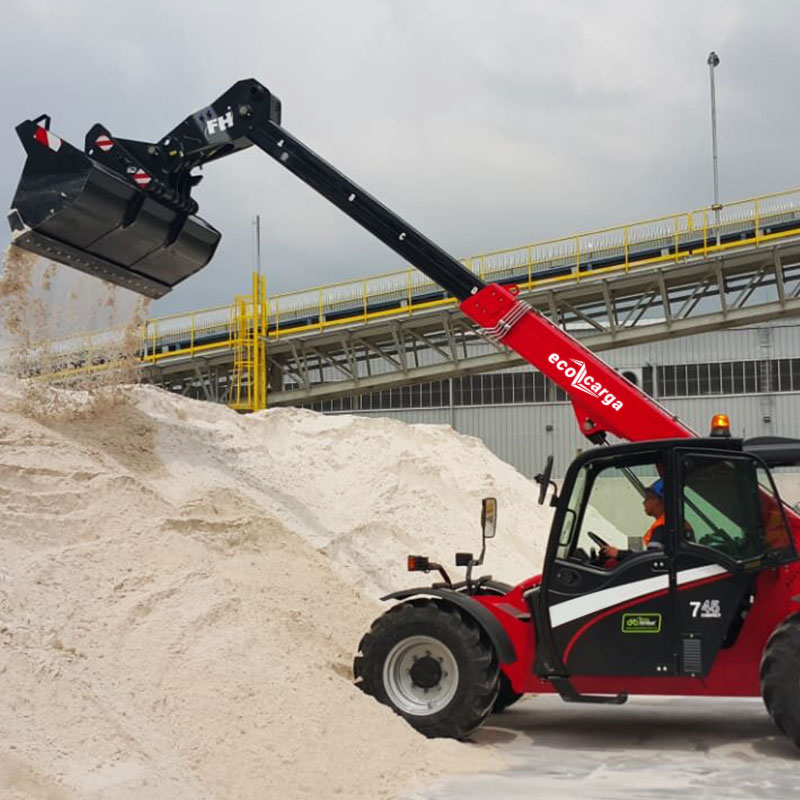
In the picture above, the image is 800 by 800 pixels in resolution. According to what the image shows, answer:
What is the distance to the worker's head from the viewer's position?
26.2ft

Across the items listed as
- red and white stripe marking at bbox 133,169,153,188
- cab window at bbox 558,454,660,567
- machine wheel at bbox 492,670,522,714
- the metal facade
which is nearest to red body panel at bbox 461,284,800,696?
cab window at bbox 558,454,660,567

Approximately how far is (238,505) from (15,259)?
352 centimetres

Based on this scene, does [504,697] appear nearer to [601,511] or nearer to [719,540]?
[601,511]

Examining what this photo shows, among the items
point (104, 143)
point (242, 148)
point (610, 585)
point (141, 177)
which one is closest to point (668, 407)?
point (242, 148)

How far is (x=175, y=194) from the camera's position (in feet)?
38.7

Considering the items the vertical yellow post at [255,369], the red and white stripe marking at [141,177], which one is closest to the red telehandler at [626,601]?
the red and white stripe marking at [141,177]

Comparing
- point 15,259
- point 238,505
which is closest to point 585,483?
point 238,505

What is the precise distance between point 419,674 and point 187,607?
176cm

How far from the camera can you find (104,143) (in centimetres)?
1159

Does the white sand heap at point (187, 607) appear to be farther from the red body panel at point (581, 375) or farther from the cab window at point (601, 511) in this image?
the red body panel at point (581, 375)

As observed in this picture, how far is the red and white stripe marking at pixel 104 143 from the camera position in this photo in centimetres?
1158

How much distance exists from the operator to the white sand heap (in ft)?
5.58

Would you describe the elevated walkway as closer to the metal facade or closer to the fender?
the metal facade

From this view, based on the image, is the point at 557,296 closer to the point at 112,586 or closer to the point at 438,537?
the point at 438,537
